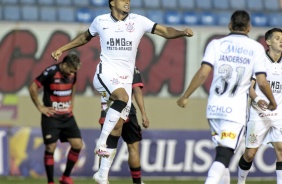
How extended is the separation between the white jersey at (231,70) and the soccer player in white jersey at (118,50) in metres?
1.52

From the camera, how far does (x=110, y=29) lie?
11.8 metres

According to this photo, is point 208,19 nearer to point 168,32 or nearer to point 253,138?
point 253,138

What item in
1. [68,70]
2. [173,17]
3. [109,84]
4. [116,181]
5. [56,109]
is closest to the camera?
[109,84]

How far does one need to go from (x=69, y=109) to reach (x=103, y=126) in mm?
2999

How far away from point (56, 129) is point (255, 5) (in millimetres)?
6675

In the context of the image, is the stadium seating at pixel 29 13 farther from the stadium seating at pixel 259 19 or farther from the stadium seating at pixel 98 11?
the stadium seating at pixel 259 19

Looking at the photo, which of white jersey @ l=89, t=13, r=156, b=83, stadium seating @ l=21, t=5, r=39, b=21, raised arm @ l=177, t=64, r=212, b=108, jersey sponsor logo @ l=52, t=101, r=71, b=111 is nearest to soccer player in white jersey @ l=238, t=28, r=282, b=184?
white jersey @ l=89, t=13, r=156, b=83

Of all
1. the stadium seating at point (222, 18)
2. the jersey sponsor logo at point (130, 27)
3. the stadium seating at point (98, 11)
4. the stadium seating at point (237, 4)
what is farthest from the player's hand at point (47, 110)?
the stadium seating at point (237, 4)

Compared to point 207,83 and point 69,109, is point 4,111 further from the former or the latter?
point 207,83

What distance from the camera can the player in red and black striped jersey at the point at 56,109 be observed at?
14258 millimetres

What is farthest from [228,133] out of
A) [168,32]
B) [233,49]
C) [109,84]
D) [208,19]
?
[208,19]

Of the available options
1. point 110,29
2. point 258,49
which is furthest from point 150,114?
point 258,49

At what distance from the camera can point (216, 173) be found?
999 centimetres

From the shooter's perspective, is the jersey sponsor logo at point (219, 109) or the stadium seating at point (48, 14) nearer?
the jersey sponsor logo at point (219, 109)
